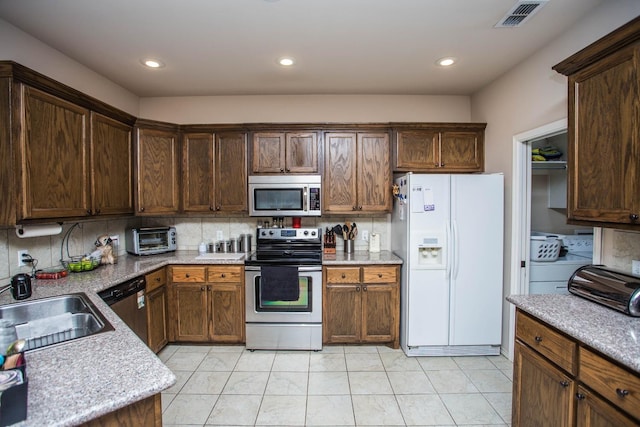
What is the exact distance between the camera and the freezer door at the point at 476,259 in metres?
2.76

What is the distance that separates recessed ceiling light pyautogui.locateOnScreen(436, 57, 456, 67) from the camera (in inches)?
102

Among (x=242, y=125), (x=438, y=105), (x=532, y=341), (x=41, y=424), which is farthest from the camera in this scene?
(x=438, y=105)

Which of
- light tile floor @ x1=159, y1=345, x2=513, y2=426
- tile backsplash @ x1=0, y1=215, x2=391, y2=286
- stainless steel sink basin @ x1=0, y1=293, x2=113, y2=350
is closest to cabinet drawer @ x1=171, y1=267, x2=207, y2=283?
tile backsplash @ x1=0, y1=215, x2=391, y2=286

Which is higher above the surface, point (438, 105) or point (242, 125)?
point (438, 105)

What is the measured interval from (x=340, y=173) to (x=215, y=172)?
53.3 inches

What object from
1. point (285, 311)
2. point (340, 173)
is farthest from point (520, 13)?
point (285, 311)

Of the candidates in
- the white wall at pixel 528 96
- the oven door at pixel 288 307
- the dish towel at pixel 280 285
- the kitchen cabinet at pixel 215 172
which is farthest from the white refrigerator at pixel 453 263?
the kitchen cabinet at pixel 215 172

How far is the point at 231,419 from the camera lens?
2.04 m

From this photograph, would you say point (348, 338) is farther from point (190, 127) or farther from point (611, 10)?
point (611, 10)

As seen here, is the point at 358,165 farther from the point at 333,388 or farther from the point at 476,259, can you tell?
the point at 333,388

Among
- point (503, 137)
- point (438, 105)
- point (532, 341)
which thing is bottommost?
point (532, 341)

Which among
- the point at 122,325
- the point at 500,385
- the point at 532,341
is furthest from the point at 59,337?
the point at 500,385

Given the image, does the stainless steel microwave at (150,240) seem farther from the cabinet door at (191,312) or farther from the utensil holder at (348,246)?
the utensil holder at (348,246)

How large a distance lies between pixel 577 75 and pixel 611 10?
555mm
